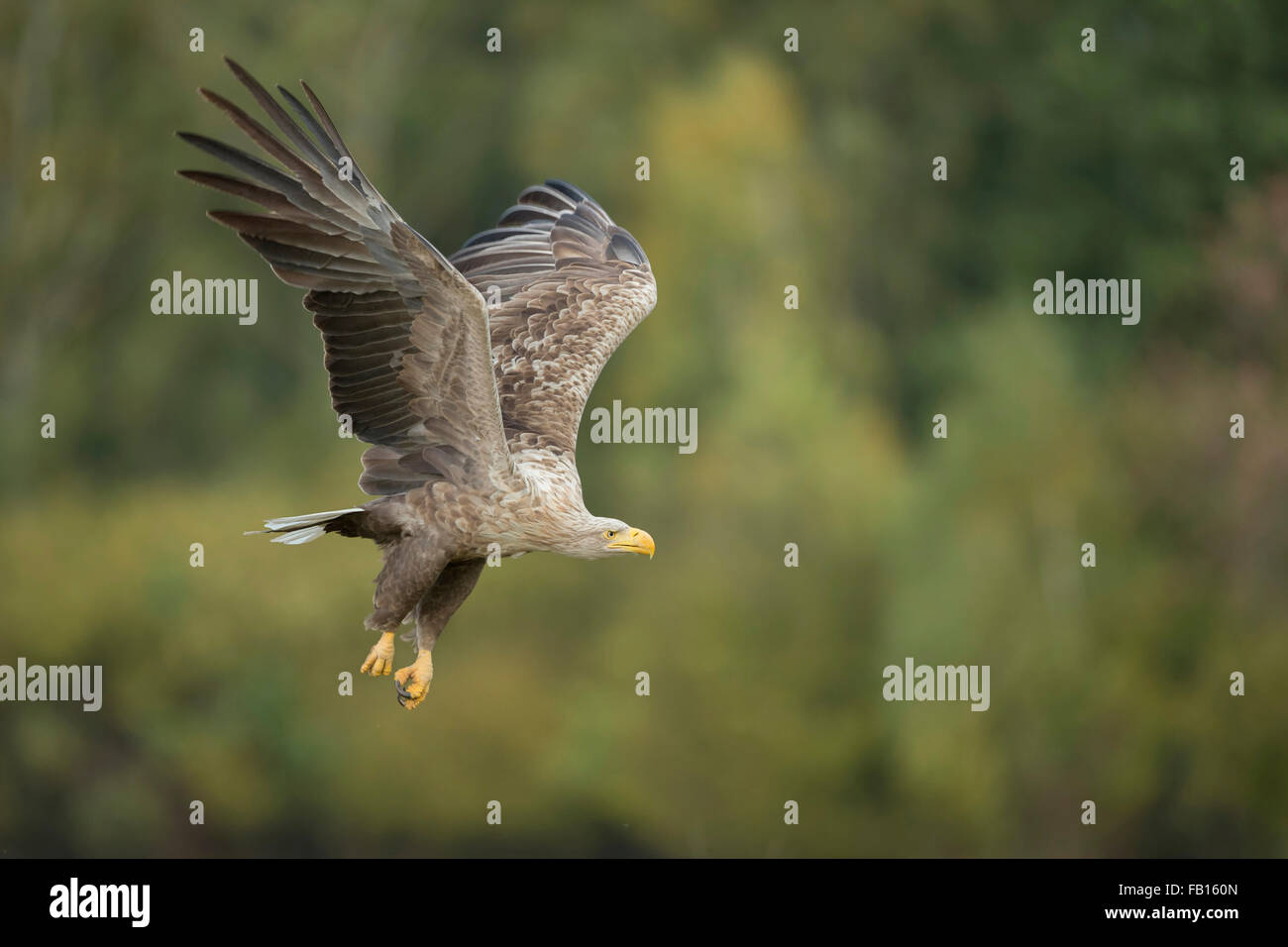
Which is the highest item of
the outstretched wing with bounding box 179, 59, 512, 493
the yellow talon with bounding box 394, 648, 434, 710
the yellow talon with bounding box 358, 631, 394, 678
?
the outstretched wing with bounding box 179, 59, 512, 493

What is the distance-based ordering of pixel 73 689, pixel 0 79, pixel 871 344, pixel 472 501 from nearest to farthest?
pixel 472 501 < pixel 73 689 < pixel 0 79 < pixel 871 344

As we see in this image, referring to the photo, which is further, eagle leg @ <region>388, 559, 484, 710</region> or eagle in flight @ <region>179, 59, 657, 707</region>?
eagle leg @ <region>388, 559, 484, 710</region>

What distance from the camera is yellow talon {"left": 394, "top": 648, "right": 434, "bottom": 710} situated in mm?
12930

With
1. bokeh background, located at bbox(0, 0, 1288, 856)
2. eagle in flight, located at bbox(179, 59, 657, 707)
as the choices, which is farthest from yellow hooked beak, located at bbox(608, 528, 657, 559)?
bokeh background, located at bbox(0, 0, 1288, 856)

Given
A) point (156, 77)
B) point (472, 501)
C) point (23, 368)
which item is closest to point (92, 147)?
point (156, 77)

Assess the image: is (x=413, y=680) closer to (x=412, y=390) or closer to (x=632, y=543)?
(x=632, y=543)

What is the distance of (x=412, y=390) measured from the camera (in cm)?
1252

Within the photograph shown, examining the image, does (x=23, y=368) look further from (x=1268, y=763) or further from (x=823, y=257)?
(x=1268, y=763)

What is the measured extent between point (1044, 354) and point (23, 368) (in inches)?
798

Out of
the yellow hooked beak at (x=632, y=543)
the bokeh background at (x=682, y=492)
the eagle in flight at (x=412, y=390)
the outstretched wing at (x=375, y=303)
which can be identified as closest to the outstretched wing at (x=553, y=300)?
the eagle in flight at (x=412, y=390)

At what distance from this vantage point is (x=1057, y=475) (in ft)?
122

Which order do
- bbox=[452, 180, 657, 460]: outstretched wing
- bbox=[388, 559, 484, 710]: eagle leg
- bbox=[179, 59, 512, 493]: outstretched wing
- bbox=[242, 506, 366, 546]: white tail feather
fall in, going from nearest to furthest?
bbox=[179, 59, 512, 493]: outstretched wing → bbox=[242, 506, 366, 546]: white tail feather → bbox=[388, 559, 484, 710]: eagle leg → bbox=[452, 180, 657, 460]: outstretched wing

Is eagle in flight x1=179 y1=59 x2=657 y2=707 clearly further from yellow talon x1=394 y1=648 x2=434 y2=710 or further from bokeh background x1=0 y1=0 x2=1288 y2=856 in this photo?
bokeh background x1=0 y1=0 x2=1288 y2=856

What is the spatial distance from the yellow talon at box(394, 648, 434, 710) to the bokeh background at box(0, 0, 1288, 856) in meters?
22.5
